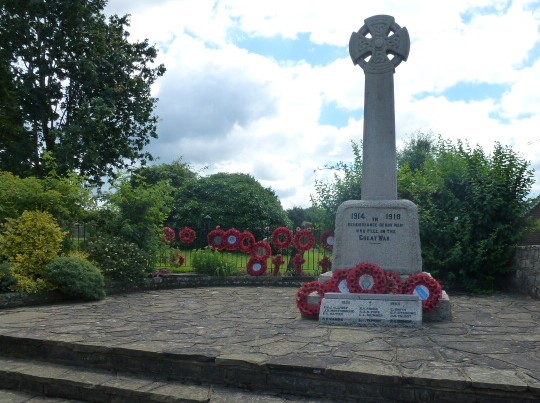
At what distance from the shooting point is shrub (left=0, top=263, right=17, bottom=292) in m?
7.65

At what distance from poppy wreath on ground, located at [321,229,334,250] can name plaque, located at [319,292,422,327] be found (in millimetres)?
5493

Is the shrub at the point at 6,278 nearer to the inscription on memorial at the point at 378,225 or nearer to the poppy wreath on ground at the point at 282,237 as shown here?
the inscription on memorial at the point at 378,225

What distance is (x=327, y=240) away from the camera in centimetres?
1177

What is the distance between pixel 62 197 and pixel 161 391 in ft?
21.5

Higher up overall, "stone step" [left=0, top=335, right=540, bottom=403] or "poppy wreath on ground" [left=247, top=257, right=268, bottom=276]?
"poppy wreath on ground" [left=247, top=257, right=268, bottom=276]

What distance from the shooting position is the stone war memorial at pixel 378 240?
20.0ft

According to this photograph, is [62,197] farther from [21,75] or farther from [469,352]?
[21,75]

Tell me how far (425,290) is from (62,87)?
16146mm

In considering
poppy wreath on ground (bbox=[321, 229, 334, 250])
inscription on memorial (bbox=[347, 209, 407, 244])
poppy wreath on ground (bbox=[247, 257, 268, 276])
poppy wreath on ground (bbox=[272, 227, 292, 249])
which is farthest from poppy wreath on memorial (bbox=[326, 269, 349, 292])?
poppy wreath on ground (bbox=[272, 227, 292, 249])

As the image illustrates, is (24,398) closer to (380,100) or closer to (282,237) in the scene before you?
(380,100)

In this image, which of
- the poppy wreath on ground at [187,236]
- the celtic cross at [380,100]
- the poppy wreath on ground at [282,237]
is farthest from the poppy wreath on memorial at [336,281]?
the poppy wreath on ground at [187,236]

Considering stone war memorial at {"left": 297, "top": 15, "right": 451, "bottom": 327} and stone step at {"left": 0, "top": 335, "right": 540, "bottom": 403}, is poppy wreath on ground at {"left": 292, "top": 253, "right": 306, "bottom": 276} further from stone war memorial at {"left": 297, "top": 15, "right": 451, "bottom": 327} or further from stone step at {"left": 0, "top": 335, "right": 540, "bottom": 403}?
stone step at {"left": 0, "top": 335, "right": 540, "bottom": 403}

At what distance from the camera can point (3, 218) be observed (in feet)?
30.0

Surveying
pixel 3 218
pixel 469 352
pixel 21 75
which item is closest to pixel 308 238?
pixel 3 218
